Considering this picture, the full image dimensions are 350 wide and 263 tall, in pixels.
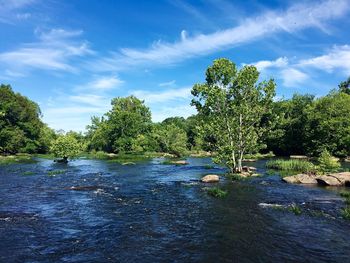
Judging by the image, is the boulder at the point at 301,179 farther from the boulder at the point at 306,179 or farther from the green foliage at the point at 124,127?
the green foliage at the point at 124,127

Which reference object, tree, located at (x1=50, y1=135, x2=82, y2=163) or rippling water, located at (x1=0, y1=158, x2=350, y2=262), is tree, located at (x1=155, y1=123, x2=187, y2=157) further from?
rippling water, located at (x1=0, y1=158, x2=350, y2=262)

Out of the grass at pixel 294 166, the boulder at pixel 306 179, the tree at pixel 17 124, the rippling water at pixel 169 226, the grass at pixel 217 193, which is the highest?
the tree at pixel 17 124

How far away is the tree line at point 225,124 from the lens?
43.4 metres

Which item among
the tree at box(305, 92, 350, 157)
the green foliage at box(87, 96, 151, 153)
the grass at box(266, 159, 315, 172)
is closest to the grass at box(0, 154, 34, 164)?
the green foliage at box(87, 96, 151, 153)

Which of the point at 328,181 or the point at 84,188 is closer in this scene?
the point at 84,188

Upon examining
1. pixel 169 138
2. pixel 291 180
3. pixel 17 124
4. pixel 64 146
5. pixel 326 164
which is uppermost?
pixel 17 124

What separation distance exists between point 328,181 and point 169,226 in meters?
22.9

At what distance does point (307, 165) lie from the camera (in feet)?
158

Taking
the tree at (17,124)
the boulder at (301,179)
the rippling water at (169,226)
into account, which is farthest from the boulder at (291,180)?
the tree at (17,124)

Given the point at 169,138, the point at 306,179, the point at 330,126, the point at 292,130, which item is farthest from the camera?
the point at 169,138

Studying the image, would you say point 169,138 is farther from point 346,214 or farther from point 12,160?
point 346,214

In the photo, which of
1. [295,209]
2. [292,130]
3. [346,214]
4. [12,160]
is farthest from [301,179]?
[12,160]

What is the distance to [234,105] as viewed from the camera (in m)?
43.2

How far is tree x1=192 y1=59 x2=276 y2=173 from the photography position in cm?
4275
